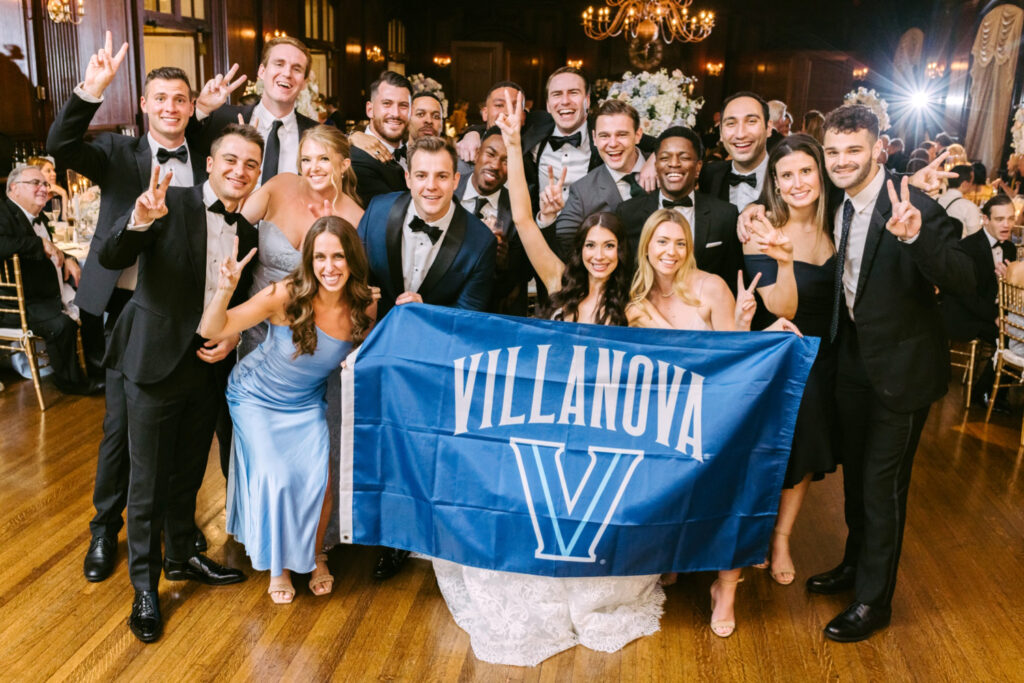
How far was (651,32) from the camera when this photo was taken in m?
11.7

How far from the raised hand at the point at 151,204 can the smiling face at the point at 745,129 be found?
2356mm

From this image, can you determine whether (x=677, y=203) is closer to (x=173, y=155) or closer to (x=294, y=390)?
(x=294, y=390)

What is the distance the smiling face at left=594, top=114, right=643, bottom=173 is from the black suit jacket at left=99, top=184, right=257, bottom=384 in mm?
1832

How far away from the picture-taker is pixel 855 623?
124 inches

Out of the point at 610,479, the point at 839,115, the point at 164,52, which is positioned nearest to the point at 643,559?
the point at 610,479

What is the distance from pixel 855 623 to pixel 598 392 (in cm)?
132

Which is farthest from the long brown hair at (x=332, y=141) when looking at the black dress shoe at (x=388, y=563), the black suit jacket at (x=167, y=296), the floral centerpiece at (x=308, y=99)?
the floral centerpiece at (x=308, y=99)

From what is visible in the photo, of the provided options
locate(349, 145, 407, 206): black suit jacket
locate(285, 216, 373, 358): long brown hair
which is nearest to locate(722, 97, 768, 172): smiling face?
locate(349, 145, 407, 206): black suit jacket

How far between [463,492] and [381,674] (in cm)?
67

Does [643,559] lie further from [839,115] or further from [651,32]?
[651,32]

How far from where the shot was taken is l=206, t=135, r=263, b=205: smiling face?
10.1ft

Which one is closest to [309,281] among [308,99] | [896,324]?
[896,324]

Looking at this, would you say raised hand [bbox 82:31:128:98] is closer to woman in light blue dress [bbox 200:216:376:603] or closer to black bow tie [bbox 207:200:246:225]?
black bow tie [bbox 207:200:246:225]

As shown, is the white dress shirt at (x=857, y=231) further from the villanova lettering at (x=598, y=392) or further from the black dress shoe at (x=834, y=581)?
the black dress shoe at (x=834, y=581)
